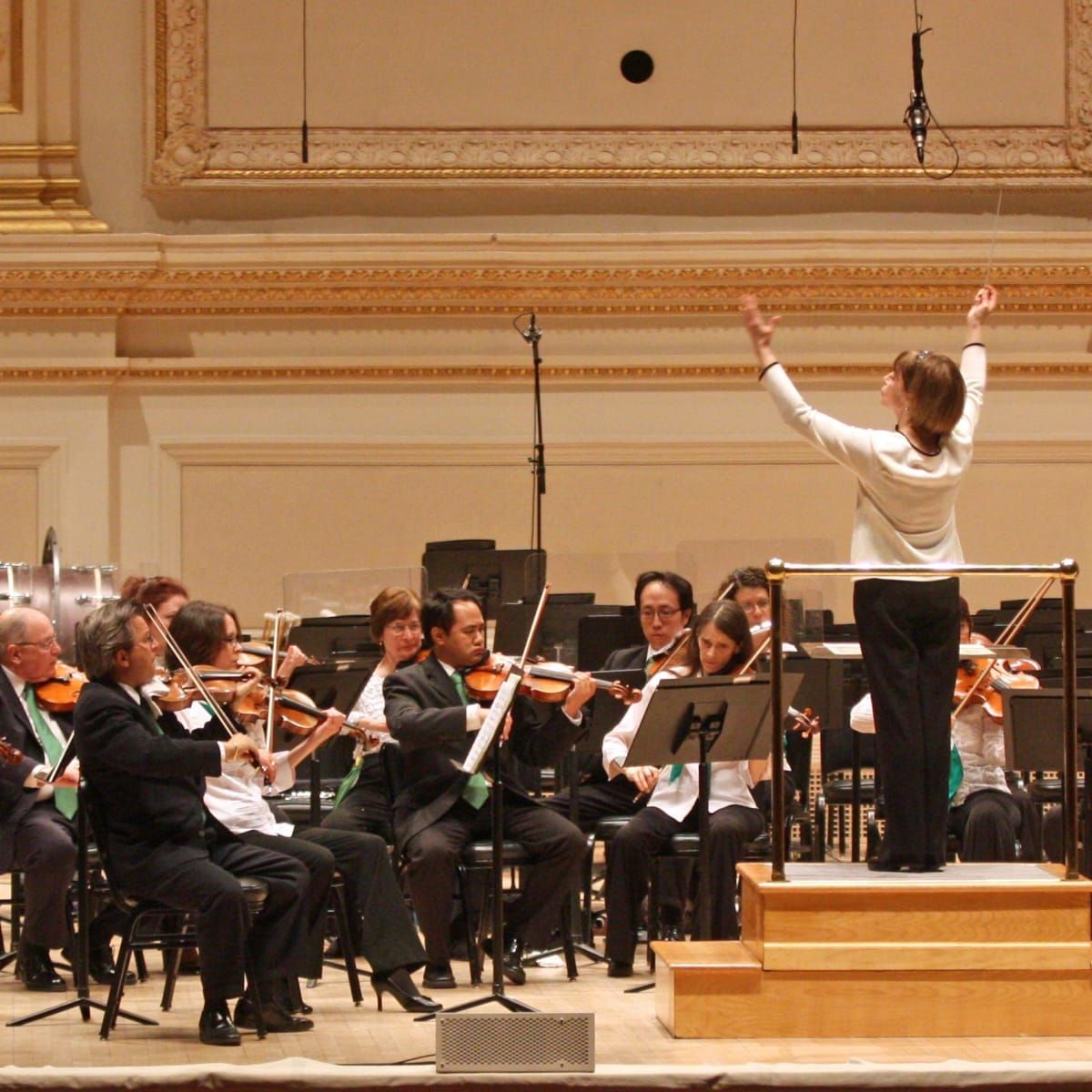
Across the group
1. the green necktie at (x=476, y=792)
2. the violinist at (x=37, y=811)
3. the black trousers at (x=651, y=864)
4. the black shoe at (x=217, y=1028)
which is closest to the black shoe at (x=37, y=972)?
the violinist at (x=37, y=811)

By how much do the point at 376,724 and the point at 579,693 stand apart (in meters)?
0.69

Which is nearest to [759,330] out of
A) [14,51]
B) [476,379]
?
[476,379]

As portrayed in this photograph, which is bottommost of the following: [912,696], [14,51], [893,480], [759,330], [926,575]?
[912,696]

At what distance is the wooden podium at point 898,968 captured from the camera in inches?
161

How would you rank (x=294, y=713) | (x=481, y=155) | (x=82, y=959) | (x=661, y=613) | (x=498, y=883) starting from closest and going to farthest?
(x=82, y=959) < (x=498, y=883) < (x=294, y=713) < (x=661, y=613) < (x=481, y=155)

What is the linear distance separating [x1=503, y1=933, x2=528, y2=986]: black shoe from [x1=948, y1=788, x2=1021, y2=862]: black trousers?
1319 millimetres

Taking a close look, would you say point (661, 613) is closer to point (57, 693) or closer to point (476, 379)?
point (57, 693)

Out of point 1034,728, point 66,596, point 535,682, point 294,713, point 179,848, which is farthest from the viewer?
point 66,596

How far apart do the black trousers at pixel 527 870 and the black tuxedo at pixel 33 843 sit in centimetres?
82

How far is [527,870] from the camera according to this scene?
517cm

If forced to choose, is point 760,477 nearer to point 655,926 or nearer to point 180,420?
point 180,420

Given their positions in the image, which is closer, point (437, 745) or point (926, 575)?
point (926, 575)

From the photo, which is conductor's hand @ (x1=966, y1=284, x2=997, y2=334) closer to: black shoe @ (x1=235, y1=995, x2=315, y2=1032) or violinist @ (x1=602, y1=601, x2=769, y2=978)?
violinist @ (x1=602, y1=601, x2=769, y2=978)

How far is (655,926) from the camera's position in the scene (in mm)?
5387
